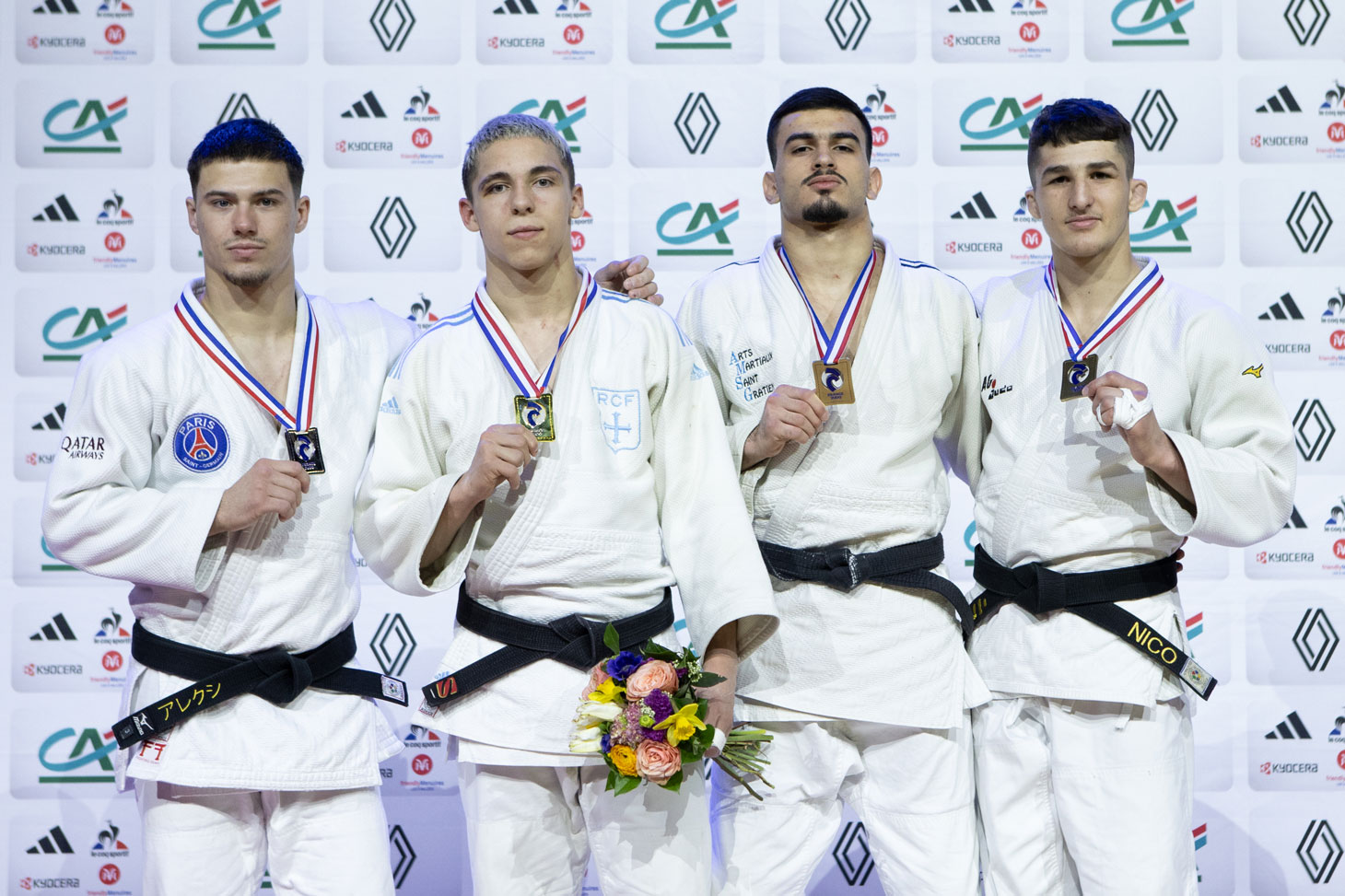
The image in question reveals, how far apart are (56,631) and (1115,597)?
3518 millimetres

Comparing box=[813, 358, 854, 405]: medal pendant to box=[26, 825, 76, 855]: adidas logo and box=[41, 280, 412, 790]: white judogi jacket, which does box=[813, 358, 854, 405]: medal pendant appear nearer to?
box=[41, 280, 412, 790]: white judogi jacket

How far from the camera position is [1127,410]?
2.54 meters

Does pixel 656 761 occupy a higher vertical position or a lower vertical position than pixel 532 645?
lower

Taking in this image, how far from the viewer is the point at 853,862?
4.32 meters

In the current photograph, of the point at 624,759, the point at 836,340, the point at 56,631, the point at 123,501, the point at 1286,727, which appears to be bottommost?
the point at 1286,727

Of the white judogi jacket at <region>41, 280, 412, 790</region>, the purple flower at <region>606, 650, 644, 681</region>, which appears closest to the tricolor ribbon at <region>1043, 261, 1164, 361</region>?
the purple flower at <region>606, 650, 644, 681</region>

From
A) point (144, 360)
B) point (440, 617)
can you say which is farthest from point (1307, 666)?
point (144, 360)

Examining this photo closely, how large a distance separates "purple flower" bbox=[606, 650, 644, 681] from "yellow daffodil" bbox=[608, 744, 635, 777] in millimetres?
141

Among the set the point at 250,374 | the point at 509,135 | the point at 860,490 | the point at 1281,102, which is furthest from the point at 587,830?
the point at 1281,102

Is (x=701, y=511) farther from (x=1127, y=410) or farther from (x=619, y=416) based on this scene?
(x=1127, y=410)

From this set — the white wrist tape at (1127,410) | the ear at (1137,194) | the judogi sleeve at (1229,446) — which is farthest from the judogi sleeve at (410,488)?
the ear at (1137,194)

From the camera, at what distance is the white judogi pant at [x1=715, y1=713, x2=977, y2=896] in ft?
9.29

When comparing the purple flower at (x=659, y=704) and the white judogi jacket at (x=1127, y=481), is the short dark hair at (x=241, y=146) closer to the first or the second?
the purple flower at (x=659, y=704)

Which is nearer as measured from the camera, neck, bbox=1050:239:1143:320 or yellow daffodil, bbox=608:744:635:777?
yellow daffodil, bbox=608:744:635:777
